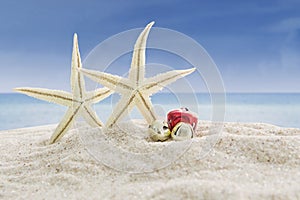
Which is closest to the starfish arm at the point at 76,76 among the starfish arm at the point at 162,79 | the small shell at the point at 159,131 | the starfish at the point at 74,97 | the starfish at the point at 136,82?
the starfish at the point at 74,97

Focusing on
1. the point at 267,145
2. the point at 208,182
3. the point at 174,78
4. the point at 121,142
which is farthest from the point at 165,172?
the point at 174,78

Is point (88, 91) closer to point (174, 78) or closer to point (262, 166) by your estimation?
point (174, 78)

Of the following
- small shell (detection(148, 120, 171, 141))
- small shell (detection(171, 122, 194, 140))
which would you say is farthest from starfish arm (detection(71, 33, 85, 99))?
small shell (detection(171, 122, 194, 140))

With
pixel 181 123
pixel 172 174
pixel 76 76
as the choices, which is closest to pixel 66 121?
pixel 76 76

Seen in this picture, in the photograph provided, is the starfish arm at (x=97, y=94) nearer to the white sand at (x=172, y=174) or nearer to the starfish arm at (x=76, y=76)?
the starfish arm at (x=76, y=76)

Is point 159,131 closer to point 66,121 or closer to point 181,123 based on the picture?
point 181,123

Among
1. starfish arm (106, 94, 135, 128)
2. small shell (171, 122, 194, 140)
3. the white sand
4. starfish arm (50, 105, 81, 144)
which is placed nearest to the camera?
the white sand

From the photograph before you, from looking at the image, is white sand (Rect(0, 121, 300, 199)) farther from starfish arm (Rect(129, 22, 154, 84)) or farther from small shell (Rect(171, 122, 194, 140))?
starfish arm (Rect(129, 22, 154, 84))
